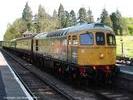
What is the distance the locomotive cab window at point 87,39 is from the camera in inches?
828

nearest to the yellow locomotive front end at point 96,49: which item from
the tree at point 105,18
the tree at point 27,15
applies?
the tree at point 105,18

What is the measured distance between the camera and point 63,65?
24516mm

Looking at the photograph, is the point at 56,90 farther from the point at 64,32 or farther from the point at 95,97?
the point at 64,32

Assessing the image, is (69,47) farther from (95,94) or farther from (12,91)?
(12,91)

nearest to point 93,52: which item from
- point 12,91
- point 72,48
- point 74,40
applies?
point 74,40

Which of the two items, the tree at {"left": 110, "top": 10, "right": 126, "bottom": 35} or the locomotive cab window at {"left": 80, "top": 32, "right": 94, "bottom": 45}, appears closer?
the locomotive cab window at {"left": 80, "top": 32, "right": 94, "bottom": 45}

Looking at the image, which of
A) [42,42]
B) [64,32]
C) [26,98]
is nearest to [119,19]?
[42,42]

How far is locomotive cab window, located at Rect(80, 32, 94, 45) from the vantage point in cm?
2103

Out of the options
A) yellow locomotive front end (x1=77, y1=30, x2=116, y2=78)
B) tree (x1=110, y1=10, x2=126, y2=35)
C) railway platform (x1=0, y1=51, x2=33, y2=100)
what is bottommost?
railway platform (x1=0, y1=51, x2=33, y2=100)

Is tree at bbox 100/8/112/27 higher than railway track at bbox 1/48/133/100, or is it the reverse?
tree at bbox 100/8/112/27

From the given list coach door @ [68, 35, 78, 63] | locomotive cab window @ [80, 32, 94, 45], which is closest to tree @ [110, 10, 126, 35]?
coach door @ [68, 35, 78, 63]

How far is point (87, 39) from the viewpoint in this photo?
21156 mm

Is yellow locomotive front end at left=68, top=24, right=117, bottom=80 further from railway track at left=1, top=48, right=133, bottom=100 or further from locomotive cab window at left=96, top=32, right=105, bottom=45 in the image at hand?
railway track at left=1, top=48, right=133, bottom=100

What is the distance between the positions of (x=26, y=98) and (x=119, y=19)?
4739 inches
